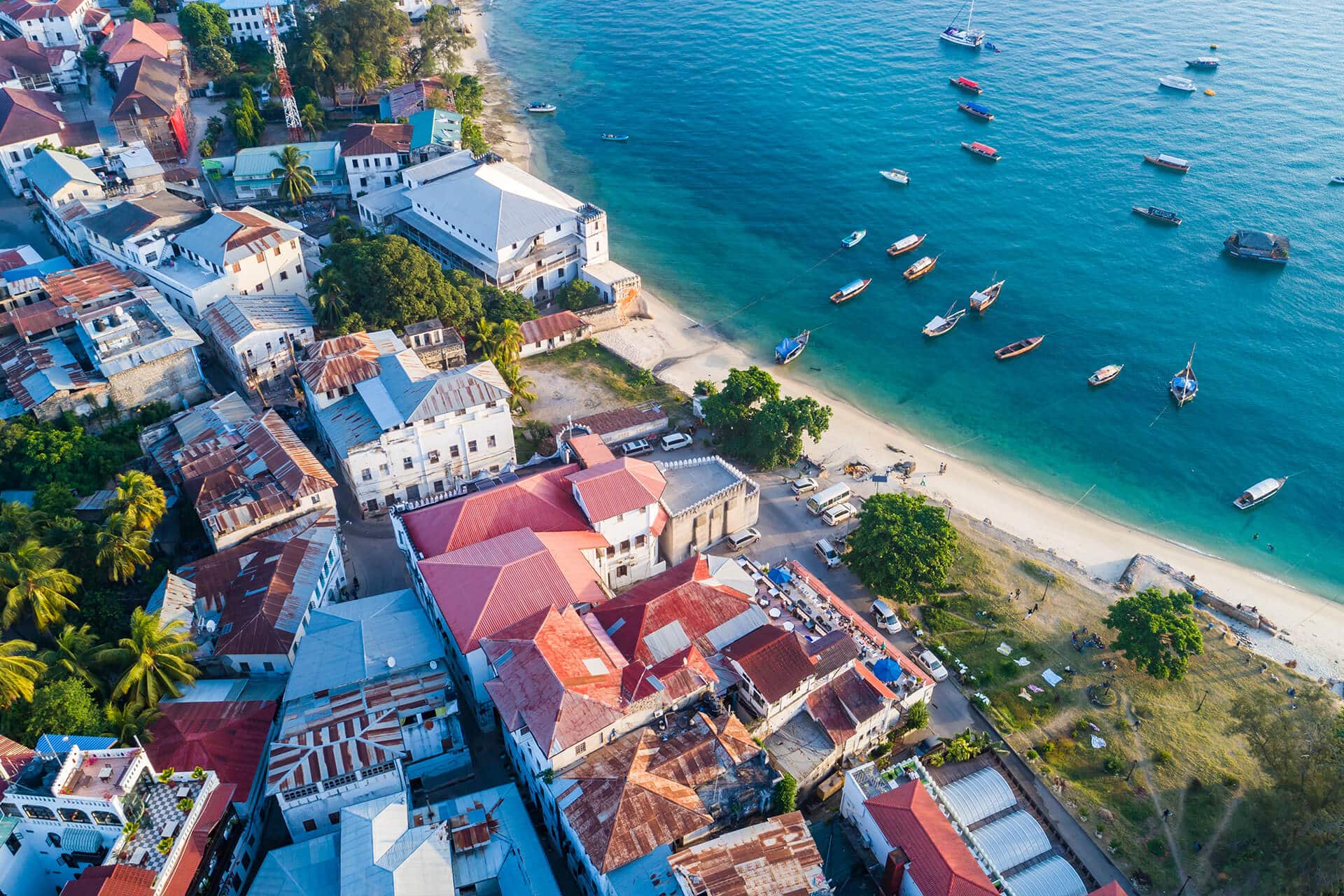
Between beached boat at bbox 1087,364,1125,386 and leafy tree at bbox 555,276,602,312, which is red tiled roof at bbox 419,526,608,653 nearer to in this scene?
leafy tree at bbox 555,276,602,312

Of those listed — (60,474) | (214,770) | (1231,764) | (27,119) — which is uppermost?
(27,119)

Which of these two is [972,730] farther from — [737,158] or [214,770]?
[737,158]

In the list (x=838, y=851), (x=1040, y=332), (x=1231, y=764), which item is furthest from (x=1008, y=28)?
(x=838, y=851)

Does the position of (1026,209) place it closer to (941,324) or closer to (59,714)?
(941,324)

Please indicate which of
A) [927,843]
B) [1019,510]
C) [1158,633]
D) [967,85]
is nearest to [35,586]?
[927,843]

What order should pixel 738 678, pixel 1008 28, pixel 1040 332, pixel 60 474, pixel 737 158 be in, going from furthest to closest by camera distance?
pixel 1008 28
pixel 737 158
pixel 1040 332
pixel 60 474
pixel 738 678

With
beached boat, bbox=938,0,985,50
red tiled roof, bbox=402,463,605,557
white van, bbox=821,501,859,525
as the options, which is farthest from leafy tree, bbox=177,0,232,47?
beached boat, bbox=938,0,985,50

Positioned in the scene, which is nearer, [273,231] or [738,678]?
[738,678]
